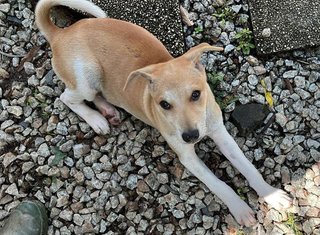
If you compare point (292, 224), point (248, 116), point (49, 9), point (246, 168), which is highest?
point (49, 9)

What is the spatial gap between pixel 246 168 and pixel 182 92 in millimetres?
940

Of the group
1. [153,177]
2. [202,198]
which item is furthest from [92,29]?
[202,198]

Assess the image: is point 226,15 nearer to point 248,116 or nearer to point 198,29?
point 198,29

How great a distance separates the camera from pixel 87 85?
4879 millimetres

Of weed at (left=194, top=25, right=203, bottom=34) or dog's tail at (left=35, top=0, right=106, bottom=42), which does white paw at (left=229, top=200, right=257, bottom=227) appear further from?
dog's tail at (left=35, top=0, right=106, bottom=42)

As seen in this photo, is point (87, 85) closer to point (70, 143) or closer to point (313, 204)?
point (70, 143)

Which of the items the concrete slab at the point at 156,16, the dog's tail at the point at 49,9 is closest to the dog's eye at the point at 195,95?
the concrete slab at the point at 156,16

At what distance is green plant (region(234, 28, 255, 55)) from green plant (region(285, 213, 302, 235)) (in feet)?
4.84

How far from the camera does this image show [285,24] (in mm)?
5141

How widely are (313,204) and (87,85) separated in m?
2.00

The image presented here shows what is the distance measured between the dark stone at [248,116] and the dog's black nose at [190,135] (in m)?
0.92

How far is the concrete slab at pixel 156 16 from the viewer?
17.1 feet

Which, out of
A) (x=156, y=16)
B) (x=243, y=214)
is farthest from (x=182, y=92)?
(x=156, y=16)

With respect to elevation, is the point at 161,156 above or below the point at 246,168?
below
